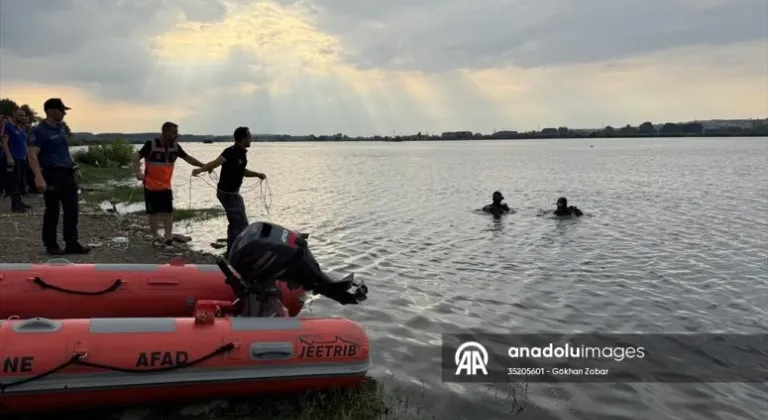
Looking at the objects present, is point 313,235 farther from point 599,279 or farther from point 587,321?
point 587,321

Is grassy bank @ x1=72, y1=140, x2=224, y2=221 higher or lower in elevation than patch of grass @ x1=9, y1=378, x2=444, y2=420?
higher

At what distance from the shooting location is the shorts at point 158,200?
8703 millimetres

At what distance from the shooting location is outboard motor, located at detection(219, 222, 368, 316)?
4.53 m

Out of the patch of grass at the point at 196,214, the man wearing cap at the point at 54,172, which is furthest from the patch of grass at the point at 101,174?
the man wearing cap at the point at 54,172

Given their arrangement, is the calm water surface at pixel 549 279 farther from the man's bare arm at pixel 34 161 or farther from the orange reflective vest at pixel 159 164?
the man's bare arm at pixel 34 161

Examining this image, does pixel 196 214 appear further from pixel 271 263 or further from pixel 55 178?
pixel 271 263

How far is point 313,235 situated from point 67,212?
17.9 ft

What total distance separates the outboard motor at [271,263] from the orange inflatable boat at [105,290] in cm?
44

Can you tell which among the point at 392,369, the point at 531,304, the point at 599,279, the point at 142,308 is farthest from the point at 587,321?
the point at 142,308

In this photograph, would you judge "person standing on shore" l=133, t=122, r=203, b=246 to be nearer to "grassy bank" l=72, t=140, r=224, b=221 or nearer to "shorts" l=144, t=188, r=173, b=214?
"shorts" l=144, t=188, r=173, b=214

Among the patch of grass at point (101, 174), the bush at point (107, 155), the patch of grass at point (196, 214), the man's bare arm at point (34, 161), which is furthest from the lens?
the bush at point (107, 155)

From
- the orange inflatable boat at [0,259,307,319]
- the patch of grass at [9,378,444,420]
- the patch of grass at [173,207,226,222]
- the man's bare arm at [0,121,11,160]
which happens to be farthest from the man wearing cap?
the patch of grass at [173,207,226,222]

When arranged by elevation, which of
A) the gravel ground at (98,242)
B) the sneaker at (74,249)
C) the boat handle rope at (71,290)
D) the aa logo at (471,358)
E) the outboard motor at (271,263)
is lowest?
the aa logo at (471,358)

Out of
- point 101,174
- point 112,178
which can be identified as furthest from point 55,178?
point 101,174
